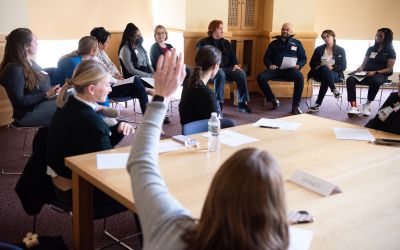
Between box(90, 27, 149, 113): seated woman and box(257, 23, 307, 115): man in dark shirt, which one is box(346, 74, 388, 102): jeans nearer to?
box(257, 23, 307, 115): man in dark shirt

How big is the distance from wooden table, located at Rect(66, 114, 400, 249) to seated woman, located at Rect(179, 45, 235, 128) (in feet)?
1.15

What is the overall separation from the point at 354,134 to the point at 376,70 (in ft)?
13.3

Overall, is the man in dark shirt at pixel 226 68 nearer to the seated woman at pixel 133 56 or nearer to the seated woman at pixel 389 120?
the seated woman at pixel 133 56

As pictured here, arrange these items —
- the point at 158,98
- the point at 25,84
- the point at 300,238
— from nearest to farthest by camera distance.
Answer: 1. the point at 158,98
2. the point at 300,238
3. the point at 25,84

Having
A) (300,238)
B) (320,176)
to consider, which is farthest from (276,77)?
(300,238)

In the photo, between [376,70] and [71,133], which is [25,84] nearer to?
[71,133]

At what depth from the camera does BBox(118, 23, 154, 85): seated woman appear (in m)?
5.47

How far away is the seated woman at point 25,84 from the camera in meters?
3.75

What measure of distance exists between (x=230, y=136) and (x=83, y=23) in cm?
418

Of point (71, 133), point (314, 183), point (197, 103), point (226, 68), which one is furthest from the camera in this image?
point (226, 68)

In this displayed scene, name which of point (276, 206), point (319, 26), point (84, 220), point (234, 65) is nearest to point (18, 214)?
point (84, 220)

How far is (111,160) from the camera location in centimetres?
219

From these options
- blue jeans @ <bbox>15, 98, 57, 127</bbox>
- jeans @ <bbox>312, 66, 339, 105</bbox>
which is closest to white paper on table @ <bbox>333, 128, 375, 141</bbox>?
blue jeans @ <bbox>15, 98, 57, 127</bbox>

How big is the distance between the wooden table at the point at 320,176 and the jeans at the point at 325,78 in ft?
11.8
